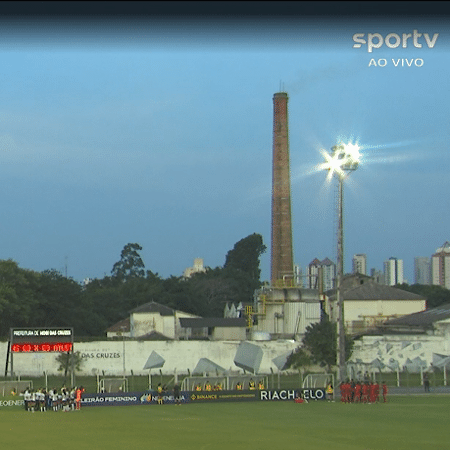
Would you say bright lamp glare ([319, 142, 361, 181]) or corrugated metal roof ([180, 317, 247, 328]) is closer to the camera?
bright lamp glare ([319, 142, 361, 181])

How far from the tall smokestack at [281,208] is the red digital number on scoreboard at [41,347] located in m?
41.8

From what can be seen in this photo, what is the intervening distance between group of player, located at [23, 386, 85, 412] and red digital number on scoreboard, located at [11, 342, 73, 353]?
4597 millimetres

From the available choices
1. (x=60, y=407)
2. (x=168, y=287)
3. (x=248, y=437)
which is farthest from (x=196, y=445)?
(x=168, y=287)

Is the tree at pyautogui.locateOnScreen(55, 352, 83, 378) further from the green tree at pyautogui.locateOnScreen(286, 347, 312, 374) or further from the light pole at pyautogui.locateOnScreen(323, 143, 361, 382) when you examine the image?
the light pole at pyautogui.locateOnScreen(323, 143, 361, 382)

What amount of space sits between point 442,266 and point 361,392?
152643 mm

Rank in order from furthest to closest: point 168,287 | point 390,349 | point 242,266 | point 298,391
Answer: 1. point 242,266
2. point 168,287
3. point 390,349
4. point 298,391

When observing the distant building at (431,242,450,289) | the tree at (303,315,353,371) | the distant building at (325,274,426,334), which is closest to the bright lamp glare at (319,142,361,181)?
the tree at (303,315,353,371)

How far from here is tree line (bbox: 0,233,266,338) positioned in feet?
268

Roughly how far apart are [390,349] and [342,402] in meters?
22.8

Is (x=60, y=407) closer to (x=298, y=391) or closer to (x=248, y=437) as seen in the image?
(x=298, y=391)

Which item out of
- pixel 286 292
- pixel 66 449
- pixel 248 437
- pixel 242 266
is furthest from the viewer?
pixel 242 266

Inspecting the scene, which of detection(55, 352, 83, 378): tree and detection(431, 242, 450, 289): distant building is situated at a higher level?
detection(431, 242, 450, 289): distant building

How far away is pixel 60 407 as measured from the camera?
41.2 m

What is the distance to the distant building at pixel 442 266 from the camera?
186m
